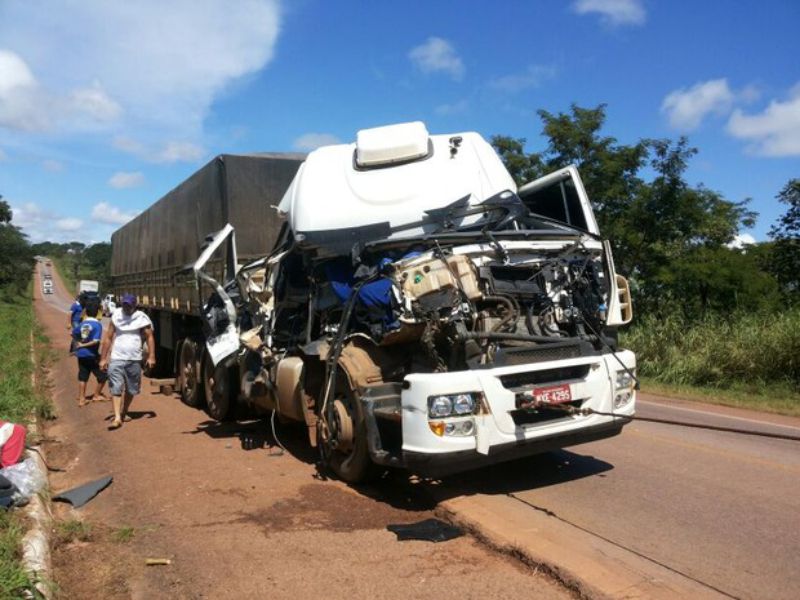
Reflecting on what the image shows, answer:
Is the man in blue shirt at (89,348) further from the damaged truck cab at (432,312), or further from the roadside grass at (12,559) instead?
the roadside grass at (12,559)

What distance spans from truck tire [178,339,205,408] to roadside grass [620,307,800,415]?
26.2ft

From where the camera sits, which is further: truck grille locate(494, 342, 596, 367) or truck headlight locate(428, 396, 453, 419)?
truck grille locate(494, 342, 596, 367)

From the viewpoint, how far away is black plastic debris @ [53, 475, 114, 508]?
5.56 metres

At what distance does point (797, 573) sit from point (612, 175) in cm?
1633

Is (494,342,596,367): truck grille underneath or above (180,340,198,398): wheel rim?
above

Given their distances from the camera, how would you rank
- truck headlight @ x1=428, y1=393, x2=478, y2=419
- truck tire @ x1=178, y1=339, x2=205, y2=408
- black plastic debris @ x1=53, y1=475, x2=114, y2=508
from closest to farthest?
truck headlight @ x1=428, y1=393, x2=478, y2=419 < black plastic debris @ x1=53, y1=475, x2=114, y2=508 < truck tire @ x1=178, y1=339, x2=205, y2=408

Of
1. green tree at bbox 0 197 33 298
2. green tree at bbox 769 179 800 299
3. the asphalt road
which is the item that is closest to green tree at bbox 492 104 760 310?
green tree at bbox 769 179 800 299

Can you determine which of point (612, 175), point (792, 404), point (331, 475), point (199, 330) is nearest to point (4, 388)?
point (199, 330)

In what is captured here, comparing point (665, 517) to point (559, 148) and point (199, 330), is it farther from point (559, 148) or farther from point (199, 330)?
point (559, 148)

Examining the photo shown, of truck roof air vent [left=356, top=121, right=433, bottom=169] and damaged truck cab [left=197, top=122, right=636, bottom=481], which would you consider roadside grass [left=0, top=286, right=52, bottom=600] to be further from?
truck roof air vent [left=356, top=121, right=433, bottom=169]

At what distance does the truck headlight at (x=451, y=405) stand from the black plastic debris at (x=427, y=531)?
75 cm

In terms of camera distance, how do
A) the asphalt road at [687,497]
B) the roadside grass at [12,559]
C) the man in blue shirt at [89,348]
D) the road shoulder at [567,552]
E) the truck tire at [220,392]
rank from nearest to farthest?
the roadside grass at [12,559] < the road shoulder at [567,552] < the asphalt road at [687,497] < the truck tire at [220,392] < the man in blue shirt at [89,348]

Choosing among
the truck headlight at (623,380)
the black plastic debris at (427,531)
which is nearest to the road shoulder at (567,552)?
the black plastic debris at (427,531)

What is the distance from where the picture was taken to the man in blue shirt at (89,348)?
33.2ft
